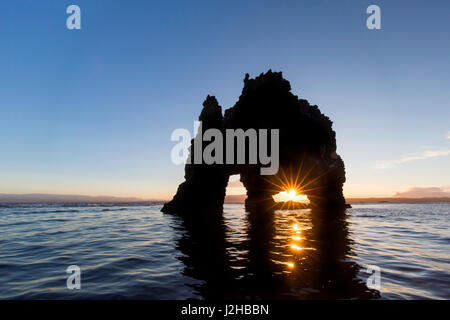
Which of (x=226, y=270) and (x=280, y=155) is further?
(x=280, y=155)

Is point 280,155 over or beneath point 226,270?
over

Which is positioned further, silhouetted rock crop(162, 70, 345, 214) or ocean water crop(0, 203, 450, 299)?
silhouetted rock crop(162, 70, 345, 214)

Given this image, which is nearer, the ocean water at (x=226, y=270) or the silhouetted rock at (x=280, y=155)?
the ocean water at (x=226, y=270)

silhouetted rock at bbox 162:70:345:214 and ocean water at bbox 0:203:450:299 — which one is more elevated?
silhouetted rock at bbox 162:70:345:214

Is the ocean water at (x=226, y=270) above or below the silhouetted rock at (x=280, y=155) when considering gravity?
below

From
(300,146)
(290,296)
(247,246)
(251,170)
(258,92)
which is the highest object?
(258,92)

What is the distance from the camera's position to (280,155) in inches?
1177

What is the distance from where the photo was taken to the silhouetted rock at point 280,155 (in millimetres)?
28797

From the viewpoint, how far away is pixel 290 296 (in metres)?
4.65

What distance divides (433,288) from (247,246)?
19.8 feet

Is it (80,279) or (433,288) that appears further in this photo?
(80,279)

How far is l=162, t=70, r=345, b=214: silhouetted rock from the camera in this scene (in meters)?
28.8
